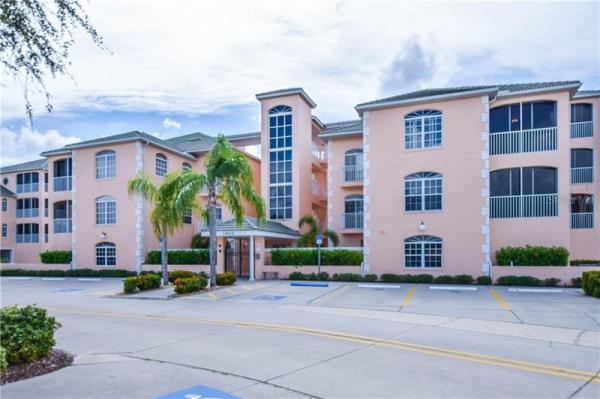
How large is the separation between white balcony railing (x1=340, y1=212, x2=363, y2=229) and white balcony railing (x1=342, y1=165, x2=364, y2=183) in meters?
2.19

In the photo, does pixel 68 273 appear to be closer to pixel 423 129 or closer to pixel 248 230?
pixel 248 230

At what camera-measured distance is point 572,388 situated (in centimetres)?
660

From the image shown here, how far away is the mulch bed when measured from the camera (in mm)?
6988

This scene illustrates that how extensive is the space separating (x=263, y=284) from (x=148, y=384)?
56.6 feet

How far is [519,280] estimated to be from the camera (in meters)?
21.9

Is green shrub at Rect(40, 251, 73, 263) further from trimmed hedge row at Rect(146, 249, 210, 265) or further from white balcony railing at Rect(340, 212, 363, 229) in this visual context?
white balcony railing at Rect(340, 212, 363, 229)

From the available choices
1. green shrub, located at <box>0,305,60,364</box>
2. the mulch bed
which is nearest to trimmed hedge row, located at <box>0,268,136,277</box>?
the mulch bed

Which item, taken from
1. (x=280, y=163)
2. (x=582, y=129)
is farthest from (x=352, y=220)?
(x=582, y=129)

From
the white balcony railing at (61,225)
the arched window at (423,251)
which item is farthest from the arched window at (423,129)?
the white balcony railing at (61,225)

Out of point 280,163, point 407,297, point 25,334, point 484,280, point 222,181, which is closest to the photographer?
point 25,334

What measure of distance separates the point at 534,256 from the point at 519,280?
4.63 feet

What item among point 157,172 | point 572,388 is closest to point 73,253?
point 157,172

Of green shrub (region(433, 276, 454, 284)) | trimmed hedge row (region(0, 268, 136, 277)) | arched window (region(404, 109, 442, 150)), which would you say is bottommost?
trimmed hedge row (region(0, 268, 136, 277))

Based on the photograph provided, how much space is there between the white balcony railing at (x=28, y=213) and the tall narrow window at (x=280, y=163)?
82.1 feet
